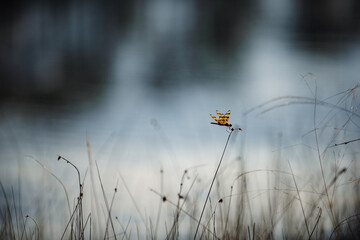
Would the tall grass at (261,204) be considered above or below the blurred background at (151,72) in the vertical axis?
below

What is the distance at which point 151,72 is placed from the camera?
64.6ft

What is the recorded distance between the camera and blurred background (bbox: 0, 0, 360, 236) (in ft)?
17.1

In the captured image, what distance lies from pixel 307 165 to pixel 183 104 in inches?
297

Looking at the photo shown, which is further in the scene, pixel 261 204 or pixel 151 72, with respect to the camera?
pixel 151 72

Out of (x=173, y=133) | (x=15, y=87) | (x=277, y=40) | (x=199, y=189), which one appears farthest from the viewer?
(x=277, y=40)

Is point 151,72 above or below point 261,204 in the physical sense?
above

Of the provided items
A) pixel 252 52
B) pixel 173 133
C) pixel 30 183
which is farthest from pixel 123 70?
pixel 30 183

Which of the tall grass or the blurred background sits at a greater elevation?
the blurred background

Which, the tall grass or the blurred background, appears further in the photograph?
the blurred background

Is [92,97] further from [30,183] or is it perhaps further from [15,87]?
[30,183]

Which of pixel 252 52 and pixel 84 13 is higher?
pixel 84 13

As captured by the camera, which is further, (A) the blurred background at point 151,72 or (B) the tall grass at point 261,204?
(A) the blurred background at point 151,72

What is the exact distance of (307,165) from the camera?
2.94m

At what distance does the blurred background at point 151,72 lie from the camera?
17.1 feet
